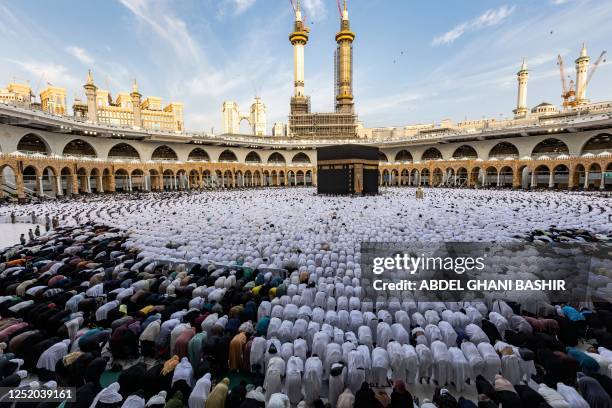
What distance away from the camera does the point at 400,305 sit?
596 centimetres

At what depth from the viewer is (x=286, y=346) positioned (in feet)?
14.9

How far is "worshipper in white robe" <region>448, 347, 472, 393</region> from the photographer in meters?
4.16

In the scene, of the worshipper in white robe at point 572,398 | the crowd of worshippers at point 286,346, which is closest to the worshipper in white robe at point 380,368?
the crowd of worshippers at point 286,346

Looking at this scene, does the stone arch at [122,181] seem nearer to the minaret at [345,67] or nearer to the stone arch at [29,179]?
the stone arch at [29,179]

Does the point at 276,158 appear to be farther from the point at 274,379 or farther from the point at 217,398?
the point at 217,398

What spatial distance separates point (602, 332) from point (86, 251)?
44.3 ft

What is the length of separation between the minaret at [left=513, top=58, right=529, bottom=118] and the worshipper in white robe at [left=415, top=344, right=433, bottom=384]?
77022 millimetres

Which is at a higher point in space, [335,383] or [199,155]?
[199,155]

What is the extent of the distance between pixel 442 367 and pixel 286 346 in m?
2.39

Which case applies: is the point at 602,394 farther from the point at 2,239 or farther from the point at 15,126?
the point at 15,126

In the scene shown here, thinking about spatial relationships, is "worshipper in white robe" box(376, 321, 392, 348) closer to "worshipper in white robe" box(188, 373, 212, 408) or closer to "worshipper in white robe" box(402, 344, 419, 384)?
"worshipper in white robe" box(402, 344, 419, 384)

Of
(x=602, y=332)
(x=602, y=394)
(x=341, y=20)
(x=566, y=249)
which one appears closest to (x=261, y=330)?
(x=602, y=394)

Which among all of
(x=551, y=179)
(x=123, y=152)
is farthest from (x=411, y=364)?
(x=123, y=152)

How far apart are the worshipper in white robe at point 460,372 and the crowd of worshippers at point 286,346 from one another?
0.01 m
